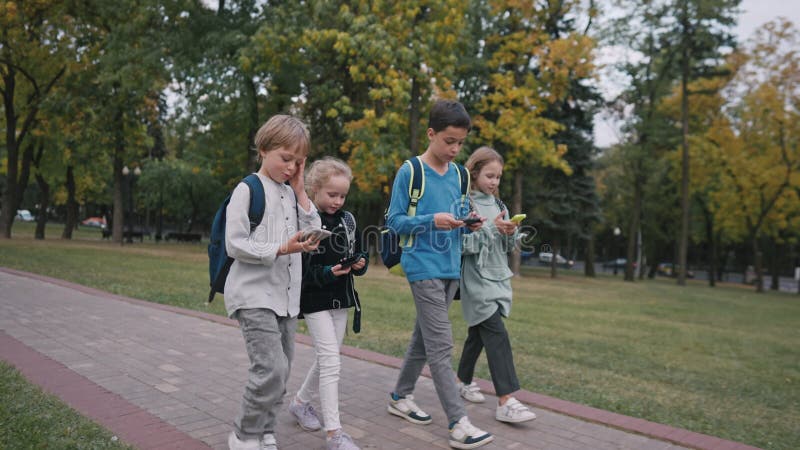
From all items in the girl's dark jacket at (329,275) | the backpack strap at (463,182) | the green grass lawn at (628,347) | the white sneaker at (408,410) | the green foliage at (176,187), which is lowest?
the green grass lawn at (628,347)

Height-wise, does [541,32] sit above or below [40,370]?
above

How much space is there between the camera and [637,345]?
8.59 m

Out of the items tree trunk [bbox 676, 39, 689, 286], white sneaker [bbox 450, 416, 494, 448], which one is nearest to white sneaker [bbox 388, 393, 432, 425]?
white sneaker [bbox 450, 416, 494, 448]

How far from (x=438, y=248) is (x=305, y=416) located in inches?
53.8

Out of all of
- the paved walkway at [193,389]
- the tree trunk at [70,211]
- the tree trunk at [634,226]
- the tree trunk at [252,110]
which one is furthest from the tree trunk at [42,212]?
the tree trunk at [634,226]

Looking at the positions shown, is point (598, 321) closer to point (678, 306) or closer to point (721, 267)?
point (678, 306)

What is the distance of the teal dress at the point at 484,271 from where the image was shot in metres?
4.06

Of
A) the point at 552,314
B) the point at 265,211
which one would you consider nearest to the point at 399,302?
the point at 552,314

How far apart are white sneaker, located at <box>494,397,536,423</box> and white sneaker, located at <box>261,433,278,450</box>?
62.3 inches

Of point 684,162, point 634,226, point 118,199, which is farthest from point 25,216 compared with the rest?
point 684,162

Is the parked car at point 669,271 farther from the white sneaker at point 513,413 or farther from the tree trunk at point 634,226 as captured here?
A: the white sneaker at point 513,413

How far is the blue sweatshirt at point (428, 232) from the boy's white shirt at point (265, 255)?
625 millimetres

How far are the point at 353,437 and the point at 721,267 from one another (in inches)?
2184

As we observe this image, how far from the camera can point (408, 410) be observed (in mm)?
3996
